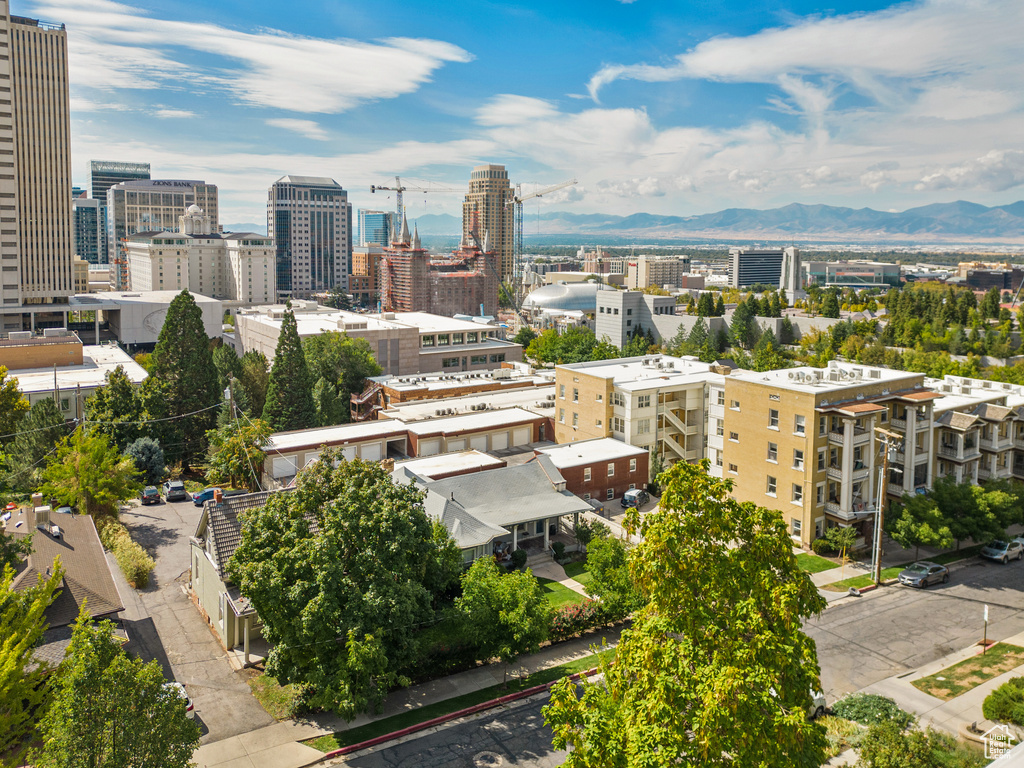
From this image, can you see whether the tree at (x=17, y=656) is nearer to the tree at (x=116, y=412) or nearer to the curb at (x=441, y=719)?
the curb at (x=441, y=719)

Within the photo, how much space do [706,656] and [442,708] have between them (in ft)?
53.6

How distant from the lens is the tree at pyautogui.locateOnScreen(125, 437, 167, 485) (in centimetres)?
5572

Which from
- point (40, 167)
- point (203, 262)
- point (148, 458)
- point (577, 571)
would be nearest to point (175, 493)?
point (148, 458)

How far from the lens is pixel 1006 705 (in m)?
26.1

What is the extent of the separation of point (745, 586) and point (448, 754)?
1465 centimetres

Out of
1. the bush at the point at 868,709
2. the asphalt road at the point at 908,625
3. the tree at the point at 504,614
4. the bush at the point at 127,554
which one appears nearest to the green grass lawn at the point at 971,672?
the asphalt road at the point at 908,625

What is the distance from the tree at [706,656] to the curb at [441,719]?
10.2 meters

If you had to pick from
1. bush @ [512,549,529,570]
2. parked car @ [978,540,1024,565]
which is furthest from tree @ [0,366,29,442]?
parked car @ [978,540,1024,565]

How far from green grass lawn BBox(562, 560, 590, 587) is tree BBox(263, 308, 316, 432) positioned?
30862 mm

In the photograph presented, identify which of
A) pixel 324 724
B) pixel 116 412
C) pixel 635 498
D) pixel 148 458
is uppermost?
pixel 116 412

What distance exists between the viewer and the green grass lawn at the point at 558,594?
121 ft

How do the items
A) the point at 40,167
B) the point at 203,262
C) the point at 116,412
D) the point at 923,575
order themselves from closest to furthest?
the point at 923,575 → the point at 116,412 → the point at 40,167 → the point at 203,262

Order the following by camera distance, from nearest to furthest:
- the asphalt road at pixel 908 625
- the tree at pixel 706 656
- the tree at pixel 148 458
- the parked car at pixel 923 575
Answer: the tree at pixel 706 656 < the asphalt road at pixel 908 625 < the parked car at pixel 923 575 < the tree at pixel 148 458

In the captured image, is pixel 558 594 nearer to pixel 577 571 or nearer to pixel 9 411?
pixel 577 571
